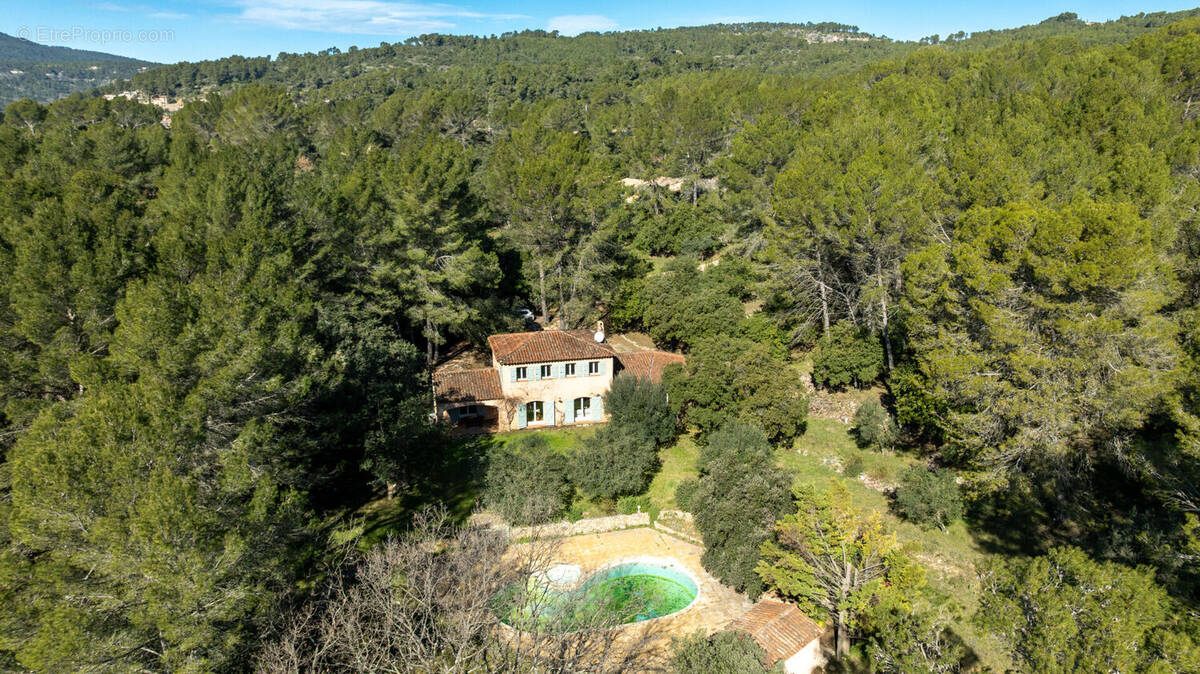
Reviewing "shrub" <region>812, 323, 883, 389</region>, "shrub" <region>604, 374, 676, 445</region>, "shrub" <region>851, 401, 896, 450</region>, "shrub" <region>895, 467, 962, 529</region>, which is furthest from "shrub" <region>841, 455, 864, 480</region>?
"shrub" <region>604, 374, 676, 445</region>

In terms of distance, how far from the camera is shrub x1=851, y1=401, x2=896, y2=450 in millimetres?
28531

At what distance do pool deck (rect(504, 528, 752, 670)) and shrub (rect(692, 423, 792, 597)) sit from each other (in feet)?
1.78

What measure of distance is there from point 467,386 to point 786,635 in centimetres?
2137

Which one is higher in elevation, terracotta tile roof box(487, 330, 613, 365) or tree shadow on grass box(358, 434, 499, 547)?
terracotta tile roof box(487, 330, 613, 365)

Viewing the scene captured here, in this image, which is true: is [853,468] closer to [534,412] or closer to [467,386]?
[534,412]

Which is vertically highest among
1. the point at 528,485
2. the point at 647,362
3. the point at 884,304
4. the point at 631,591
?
the point at 884,304

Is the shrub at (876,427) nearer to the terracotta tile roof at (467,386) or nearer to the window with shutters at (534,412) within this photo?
the window with shutters at (534,412)

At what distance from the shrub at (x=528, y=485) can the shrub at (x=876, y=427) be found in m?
14.5

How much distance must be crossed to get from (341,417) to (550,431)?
12.4 m

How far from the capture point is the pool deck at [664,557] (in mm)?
17922

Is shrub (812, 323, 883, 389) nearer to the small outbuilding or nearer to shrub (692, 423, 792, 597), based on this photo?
shrub (692, 423, 792, 597)

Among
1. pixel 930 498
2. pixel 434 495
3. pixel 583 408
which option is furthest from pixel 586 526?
pixel 930 498

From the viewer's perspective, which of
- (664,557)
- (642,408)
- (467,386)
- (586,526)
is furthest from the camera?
(467,386)

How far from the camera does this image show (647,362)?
3597 cm
